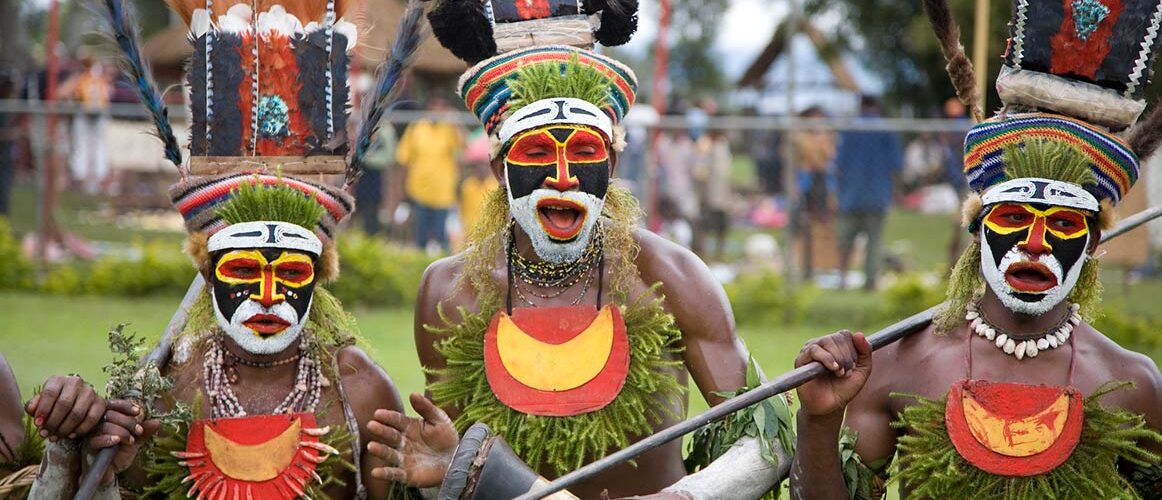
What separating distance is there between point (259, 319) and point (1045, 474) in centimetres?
246

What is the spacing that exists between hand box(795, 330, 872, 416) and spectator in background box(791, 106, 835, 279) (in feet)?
31.4

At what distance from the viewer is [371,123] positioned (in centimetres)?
515

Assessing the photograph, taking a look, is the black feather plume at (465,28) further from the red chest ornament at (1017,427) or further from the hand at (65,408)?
the red chest ornament at (1017,427)

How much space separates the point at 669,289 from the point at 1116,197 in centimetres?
143

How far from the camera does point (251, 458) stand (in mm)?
4758

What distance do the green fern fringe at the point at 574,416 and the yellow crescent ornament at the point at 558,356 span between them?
3.0 inches

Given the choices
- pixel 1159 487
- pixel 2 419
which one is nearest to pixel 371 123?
pixel 2 419

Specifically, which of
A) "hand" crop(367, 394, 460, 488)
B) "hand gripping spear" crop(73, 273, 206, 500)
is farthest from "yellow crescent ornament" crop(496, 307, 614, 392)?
"hand gripping spear" crop(73, 273, 206, 500)

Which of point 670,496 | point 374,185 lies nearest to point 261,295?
point 670,496

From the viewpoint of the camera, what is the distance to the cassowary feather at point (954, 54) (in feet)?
15.7

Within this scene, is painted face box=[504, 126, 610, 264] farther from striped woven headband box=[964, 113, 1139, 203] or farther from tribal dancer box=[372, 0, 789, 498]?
striped woven headband box=[964, 113, 1139, 203]

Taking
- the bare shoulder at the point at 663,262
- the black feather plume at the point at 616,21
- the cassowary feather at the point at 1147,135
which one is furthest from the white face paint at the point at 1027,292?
the black feather plume at the point at 616,21

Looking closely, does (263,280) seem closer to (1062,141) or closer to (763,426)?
(763,426)

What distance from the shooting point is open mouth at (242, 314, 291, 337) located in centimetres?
477
